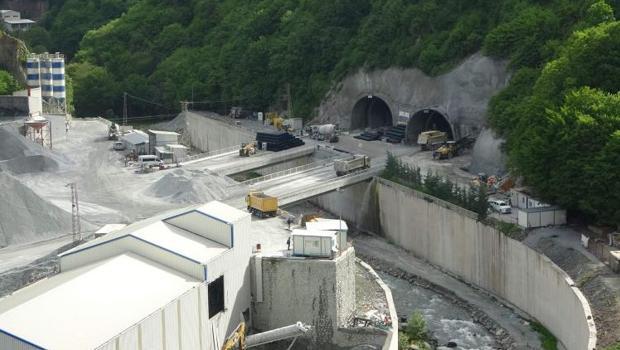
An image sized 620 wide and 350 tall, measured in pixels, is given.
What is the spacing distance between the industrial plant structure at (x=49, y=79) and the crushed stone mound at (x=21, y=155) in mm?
17856

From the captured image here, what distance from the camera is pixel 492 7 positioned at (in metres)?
88.3

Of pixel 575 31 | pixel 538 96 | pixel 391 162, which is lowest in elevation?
pixel 391 162

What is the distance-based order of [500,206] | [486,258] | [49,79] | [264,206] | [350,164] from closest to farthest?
[264,206], [486,258], [500,206], [350,164], [49,79]

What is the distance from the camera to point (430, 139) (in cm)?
8231

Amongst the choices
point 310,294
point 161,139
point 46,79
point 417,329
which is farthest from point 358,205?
point 46,79

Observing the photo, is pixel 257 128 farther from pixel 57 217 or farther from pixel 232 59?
pixel 57 217

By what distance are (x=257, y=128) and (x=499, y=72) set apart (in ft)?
92.2

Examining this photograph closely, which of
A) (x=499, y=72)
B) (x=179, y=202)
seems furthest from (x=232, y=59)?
(x=179, y=202)

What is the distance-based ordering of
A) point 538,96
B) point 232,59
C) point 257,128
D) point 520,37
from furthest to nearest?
point 232,59, point 257,128, point 520,37, point 538,96

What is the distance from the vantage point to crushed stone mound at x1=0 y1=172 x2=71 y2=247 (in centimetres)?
5703

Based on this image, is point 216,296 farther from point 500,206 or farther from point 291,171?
point 291,171

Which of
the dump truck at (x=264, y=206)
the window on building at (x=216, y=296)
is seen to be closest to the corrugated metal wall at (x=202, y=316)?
the window on building at (x=216, y=296)

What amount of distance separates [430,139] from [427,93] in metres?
6.02

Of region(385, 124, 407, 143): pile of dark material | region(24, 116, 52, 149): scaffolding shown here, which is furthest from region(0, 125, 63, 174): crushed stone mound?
region(385, 124, 407, 143): pile of dark material
